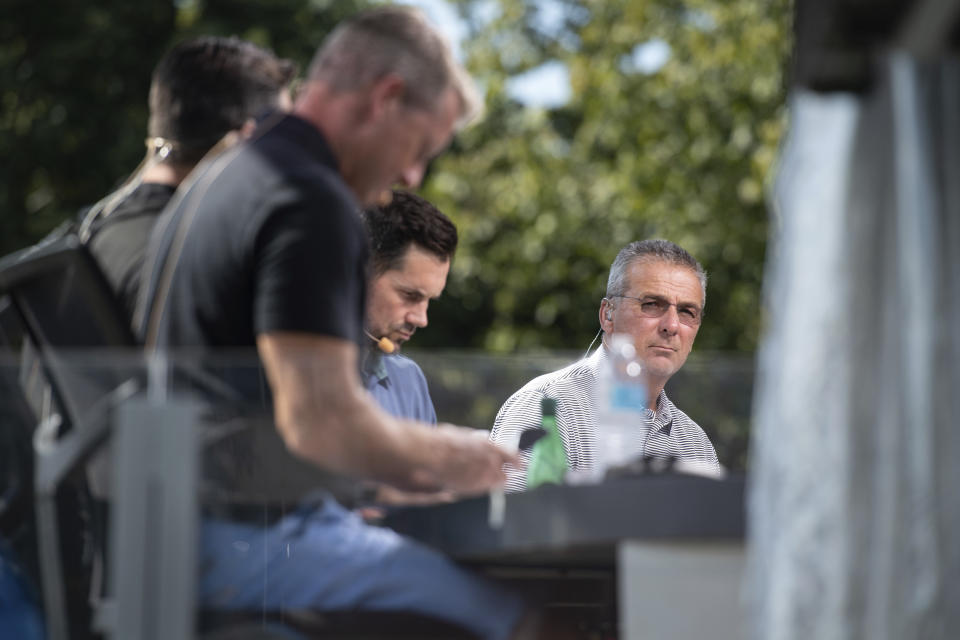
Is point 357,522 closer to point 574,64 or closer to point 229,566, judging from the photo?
point 229,566

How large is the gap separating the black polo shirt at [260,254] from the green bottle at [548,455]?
1.35 ft

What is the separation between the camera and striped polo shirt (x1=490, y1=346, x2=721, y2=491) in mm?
2557

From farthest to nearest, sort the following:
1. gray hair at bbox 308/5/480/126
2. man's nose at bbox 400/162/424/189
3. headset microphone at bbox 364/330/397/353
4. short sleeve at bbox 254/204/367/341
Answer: headset microphone at bbox 364/330/397/353, man's nose at bbox 400/162/424/189, gray hair at bbox 308/5/480/126, short sleeve at bbox 254/204/367/341

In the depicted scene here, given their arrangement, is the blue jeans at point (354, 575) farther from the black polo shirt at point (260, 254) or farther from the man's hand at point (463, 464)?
the black polo shirt at point (260, 254)

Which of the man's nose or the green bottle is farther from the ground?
the man's nose

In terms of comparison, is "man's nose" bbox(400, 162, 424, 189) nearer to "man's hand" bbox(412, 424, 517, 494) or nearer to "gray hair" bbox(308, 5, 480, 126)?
"gray hair" bbox(308, 5, 480, 126)

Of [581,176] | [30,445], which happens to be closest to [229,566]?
[30,445]

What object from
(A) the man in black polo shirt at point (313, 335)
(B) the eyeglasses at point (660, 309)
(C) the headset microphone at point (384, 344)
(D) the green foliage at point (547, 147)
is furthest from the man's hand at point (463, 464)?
(D) the green foliage at point (547, 147)

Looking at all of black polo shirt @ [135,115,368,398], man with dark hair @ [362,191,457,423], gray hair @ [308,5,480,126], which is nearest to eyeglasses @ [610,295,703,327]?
man with dark hair @ [362,191,457,423]

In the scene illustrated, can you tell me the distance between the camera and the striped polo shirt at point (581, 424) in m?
2.56

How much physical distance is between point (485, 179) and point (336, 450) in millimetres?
14218

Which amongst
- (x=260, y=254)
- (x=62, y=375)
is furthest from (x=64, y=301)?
(x=260, y=254)

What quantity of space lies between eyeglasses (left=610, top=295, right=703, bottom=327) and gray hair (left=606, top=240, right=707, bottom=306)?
95 mm

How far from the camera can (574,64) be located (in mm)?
15492
